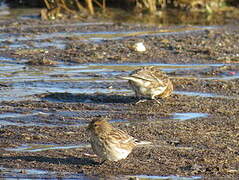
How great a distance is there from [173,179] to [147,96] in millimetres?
4229

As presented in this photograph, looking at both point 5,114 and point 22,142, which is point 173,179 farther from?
point 5,114

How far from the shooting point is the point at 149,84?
38.6ft

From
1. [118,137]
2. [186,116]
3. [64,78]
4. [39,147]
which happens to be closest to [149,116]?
[186,116]

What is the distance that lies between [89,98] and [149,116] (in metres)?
1.41

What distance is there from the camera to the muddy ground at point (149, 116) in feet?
26.9

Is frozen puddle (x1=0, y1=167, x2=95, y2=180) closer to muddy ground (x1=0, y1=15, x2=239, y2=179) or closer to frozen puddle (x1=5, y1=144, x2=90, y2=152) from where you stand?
muddy ground (x1=0, y1=15, x2=239, y2=179)

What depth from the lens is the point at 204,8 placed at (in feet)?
75.2

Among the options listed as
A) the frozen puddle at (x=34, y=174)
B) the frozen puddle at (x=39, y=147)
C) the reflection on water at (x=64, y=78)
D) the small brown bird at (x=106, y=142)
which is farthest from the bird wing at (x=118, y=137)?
the reflection on water at (x=64, y=78)

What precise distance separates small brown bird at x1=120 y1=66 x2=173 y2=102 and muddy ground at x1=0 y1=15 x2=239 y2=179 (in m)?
0.16

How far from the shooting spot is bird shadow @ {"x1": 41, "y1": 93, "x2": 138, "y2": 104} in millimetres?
11659

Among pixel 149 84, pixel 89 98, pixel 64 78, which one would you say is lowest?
pixel 64 78

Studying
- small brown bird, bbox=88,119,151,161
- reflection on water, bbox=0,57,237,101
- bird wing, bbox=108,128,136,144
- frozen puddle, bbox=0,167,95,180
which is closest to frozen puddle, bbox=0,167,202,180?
frozen puddle, bbox=0,167,95,180

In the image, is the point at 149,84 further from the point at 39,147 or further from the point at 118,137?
the point at 118,137

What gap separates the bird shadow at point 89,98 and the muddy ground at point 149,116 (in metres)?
0.02
